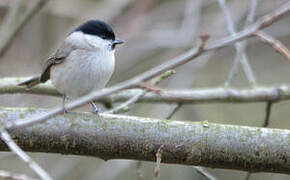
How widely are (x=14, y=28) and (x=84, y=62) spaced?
1150 millimetres

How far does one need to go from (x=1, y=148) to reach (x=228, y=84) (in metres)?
2.05

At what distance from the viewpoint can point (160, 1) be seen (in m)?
5.66

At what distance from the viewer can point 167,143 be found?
214cm

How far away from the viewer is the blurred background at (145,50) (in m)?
4.66

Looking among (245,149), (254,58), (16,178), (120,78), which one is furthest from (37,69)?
(16,178)

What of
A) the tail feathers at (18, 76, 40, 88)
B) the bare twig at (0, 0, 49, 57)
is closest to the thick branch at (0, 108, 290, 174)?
the tail feathers at (18, 76, 40, 88)

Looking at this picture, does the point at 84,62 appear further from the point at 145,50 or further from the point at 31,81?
the point at 145,50

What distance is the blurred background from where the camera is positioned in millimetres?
4660

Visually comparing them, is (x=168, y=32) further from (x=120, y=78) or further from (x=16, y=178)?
(x=16, y=178)

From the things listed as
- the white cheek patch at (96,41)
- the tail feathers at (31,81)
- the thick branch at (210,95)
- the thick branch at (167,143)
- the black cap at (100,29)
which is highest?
the black cap at (100,29)

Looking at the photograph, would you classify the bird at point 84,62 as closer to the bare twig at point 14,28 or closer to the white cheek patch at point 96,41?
the white cheek patch at point 96,41

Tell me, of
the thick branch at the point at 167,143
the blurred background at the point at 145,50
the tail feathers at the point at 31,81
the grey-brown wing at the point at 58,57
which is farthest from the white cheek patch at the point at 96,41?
the blurred background at the point at 145,50

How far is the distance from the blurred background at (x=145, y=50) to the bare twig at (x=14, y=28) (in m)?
0.78

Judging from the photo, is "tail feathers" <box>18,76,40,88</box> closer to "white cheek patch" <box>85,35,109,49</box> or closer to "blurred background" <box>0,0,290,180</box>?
"white cheek patch" <box>85,35,109,49</box>
